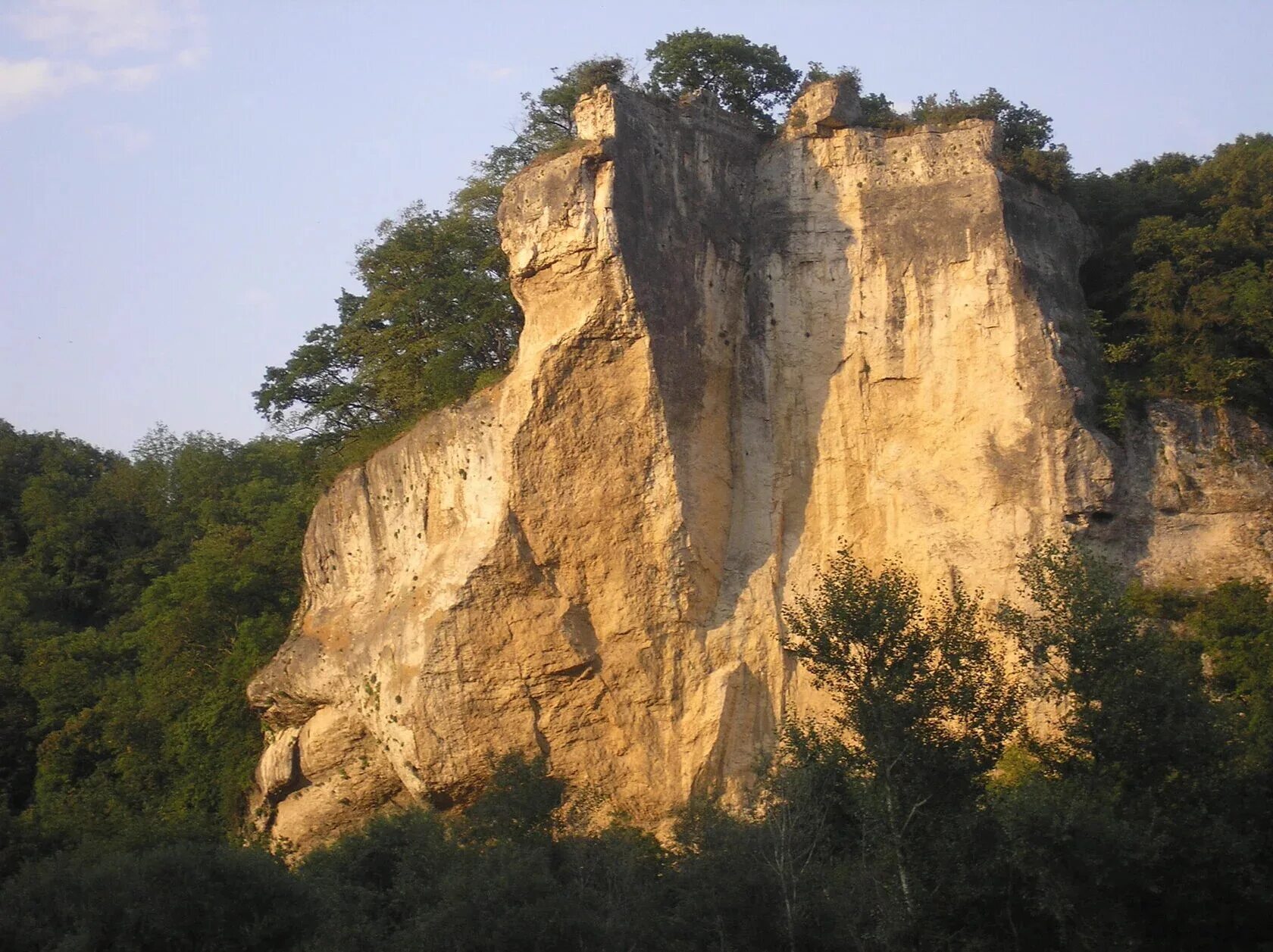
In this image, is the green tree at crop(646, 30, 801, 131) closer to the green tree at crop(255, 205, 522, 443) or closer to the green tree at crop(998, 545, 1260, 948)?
the green tree at crop(255, 205, 522, 443)

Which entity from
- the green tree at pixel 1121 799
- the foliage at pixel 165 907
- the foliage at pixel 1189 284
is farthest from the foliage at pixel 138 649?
the foliage at pixel 1189 284

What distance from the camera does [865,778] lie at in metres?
17.7

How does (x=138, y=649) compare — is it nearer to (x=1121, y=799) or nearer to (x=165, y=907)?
(x=165, y=907)

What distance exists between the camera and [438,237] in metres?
28.4

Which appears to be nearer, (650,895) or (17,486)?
(650,895)

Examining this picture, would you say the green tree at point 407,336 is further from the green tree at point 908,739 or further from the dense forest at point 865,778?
the green tree at point 908,739

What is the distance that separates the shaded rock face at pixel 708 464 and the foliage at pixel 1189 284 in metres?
0.86

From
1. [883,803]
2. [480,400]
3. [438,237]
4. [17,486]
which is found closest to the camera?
[883,803]

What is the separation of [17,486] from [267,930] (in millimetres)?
25451

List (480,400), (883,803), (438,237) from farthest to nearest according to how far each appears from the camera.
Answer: (438,237) → (480,400) → (883,803)

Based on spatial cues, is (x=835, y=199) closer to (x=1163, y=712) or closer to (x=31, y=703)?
(x=1163, y=712)

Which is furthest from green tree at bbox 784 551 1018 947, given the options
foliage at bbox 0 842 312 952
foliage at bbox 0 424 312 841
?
foliage at bbox 0 424 312 841

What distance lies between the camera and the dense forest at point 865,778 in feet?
55.3

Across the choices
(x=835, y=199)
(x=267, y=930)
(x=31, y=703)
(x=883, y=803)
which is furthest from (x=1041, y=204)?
(x=31, y=703)
